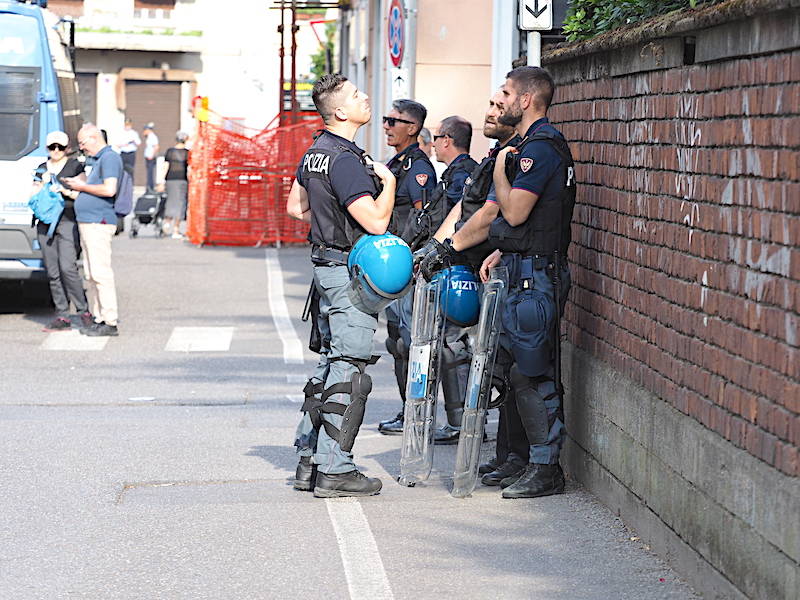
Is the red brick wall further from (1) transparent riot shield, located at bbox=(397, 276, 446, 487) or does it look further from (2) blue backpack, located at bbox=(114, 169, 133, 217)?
(2) blue backpack, located at bbox=(114, 169, 133, 217)

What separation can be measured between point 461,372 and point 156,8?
45.4m

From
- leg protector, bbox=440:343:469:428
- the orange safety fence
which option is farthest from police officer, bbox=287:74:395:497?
the orange safety fence

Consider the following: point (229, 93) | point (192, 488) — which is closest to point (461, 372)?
point (192, 488)

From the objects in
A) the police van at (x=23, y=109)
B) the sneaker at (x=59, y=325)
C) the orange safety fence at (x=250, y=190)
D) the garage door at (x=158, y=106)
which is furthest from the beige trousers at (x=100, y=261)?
the garage door at (x=158, y=106)

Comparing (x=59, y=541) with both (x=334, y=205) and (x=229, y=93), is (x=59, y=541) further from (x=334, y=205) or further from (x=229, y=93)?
(x=229, y=93)

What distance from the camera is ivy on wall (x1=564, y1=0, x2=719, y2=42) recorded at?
5918 mm

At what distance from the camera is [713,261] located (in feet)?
16.7

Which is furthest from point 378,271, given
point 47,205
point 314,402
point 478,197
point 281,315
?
point 281,315

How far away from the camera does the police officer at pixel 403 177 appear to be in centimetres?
853

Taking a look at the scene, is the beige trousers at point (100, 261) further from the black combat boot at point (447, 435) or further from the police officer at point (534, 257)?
the police officer at point (534, 257)

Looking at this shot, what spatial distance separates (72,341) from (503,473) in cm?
670

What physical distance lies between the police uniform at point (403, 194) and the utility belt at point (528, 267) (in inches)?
80.5

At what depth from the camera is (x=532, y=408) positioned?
6562mm

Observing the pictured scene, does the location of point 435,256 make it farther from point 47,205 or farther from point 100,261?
point 47,205
